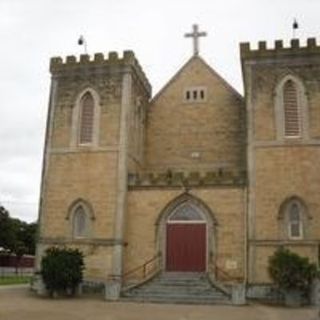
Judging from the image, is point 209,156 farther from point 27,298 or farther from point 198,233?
point 27,298

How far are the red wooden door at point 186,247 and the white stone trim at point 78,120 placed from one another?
5.81 metres

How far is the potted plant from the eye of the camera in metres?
23.0

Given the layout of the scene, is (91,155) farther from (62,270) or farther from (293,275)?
(293,275)

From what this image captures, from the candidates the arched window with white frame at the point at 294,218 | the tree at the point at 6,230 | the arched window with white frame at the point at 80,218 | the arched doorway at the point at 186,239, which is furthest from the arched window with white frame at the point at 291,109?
the tree at the point at 6,230

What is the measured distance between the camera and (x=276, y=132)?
27281 millimetres

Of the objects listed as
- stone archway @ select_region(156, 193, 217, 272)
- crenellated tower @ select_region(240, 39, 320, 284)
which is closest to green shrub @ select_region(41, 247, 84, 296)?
stone archway @ select_region(156, 193, 217, 272)

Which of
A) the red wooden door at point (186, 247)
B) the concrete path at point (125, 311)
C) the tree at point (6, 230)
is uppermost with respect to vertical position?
the tree at point (6, 230)

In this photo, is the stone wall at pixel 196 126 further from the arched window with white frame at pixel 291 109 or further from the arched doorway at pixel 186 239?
the arched doorway at pixel 186 239

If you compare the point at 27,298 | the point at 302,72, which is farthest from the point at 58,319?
the point at 302,72

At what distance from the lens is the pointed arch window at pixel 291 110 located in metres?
27.3

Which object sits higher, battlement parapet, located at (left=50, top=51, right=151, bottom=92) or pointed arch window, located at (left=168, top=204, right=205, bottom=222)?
battlement parapet, located at (left=50, top=51, right=151, bottom=92)

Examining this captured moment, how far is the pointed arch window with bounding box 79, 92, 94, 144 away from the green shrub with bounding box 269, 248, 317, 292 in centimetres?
1138

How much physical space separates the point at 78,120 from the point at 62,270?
855cm

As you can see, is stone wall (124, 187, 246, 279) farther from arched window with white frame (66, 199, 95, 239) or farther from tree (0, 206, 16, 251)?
tree (0, 206, 16, 251)
